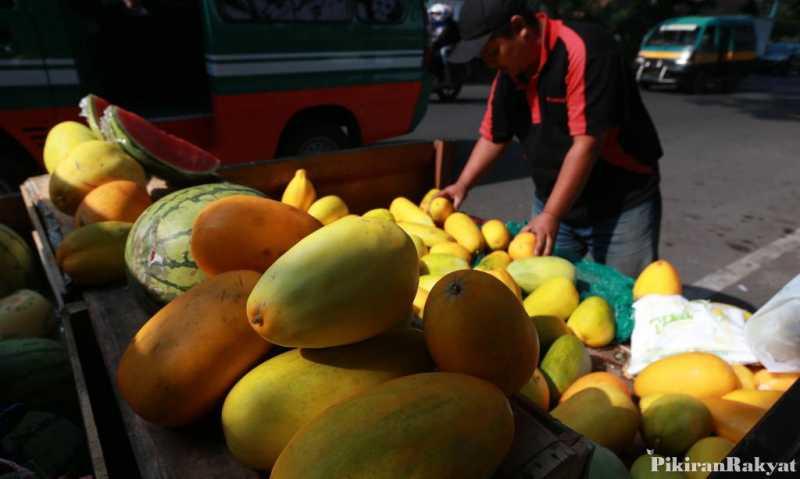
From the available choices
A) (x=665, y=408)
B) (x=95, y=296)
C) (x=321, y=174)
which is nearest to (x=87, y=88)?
(x=321, y=174)

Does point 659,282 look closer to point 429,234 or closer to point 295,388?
point 429,234

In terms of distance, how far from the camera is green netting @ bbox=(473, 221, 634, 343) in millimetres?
2031

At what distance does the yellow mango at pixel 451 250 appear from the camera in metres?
2.24

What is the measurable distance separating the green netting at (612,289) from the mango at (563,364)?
1.39ft

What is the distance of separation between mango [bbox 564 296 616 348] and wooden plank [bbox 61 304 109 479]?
5.15 ft

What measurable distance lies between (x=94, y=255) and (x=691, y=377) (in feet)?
6.53

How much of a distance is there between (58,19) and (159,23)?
87.3 inches

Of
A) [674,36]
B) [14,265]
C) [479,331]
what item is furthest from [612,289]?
[674,36]

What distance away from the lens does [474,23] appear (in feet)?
7.25

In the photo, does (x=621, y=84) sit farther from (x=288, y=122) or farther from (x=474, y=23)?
(x=288, y=122)

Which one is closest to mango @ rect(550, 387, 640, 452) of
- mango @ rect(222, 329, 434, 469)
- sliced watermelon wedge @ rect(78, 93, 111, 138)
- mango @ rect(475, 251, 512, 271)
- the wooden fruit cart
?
the wooden fruit cart

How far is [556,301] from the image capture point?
6.44 feet

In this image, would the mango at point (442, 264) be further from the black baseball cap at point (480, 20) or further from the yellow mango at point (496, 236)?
the black baseball cap at point (480, 20)

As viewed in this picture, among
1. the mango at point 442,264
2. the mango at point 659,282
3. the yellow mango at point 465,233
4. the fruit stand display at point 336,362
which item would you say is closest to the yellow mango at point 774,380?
the fruit stand display at point 336,362
